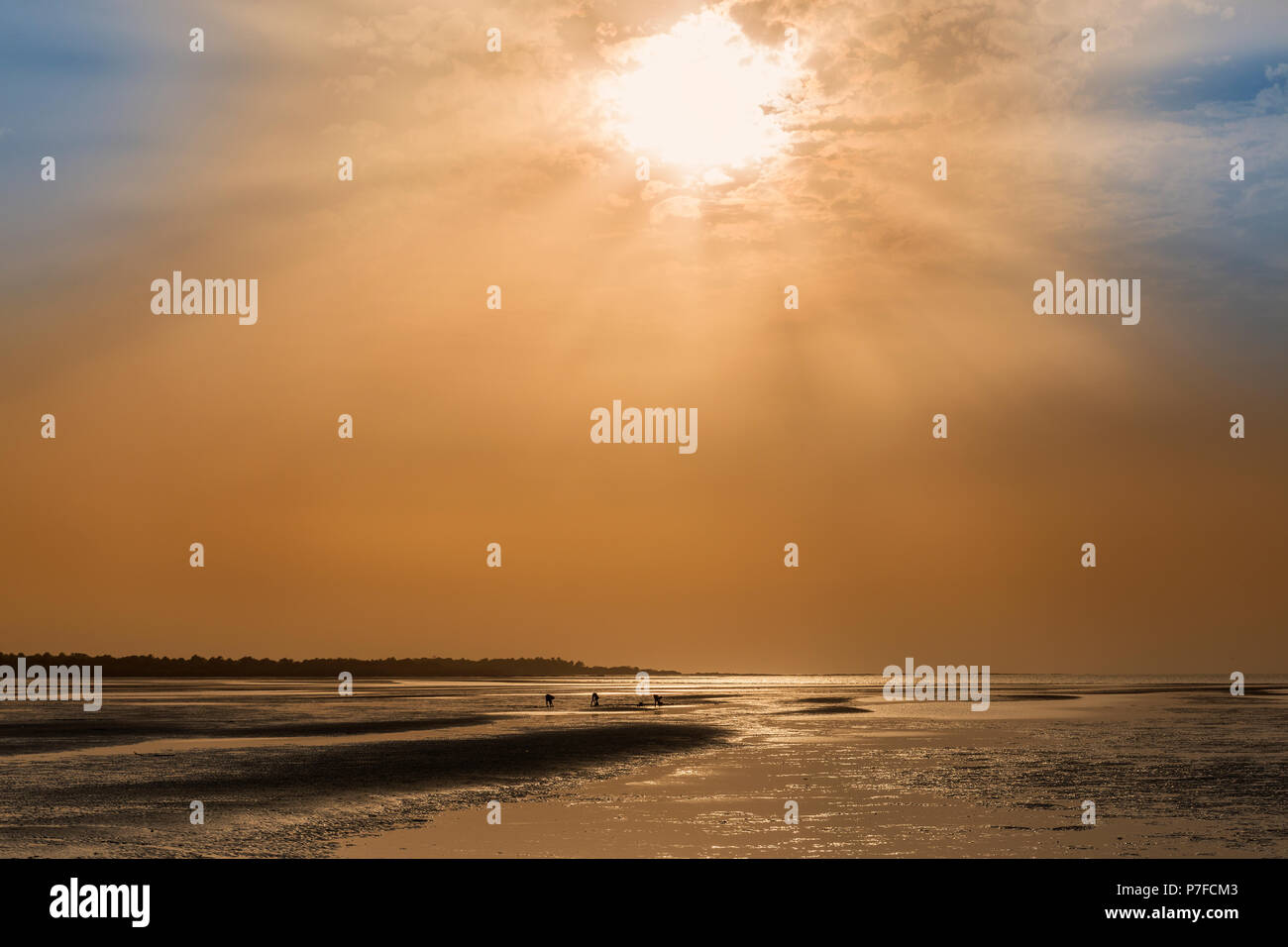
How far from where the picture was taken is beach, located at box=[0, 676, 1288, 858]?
69.0ft

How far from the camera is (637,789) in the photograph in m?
30.0

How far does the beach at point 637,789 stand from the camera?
2103 cm

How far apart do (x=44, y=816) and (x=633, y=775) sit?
16.3 meters

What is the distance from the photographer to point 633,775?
3353cm
